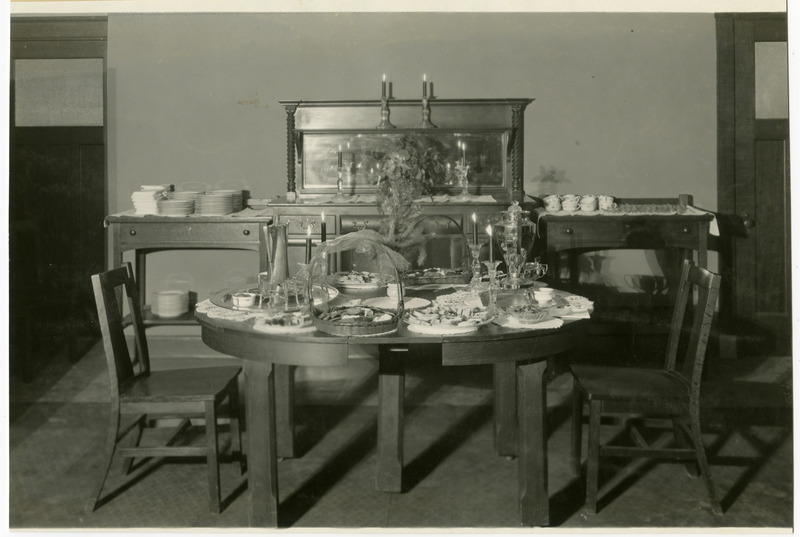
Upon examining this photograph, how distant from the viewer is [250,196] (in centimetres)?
595

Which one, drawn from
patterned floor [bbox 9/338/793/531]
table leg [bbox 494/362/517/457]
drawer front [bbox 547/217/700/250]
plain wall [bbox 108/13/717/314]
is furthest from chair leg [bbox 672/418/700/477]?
plain wall [bbox 108/13/717/314]

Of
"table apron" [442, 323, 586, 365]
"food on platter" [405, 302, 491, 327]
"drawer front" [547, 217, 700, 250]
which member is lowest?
"table apron" [442, 323, 586, 365]

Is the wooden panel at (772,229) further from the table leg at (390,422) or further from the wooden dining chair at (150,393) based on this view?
the wooden dining chair at (150,393)

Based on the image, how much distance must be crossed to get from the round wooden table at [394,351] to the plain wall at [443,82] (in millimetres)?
2956

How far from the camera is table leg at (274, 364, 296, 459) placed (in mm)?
3807

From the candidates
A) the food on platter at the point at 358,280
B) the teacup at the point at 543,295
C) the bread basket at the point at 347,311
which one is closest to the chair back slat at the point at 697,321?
the teacup at the point at 543,295

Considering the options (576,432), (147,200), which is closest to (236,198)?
(147,200)

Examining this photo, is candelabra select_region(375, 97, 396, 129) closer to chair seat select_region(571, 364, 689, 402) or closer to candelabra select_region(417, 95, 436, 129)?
candelabra select_region(417, 95, 436, 129)

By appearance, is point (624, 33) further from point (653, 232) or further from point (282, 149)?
point (282, 149)

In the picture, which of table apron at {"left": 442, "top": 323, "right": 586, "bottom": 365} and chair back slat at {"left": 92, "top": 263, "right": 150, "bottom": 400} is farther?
chair back slat at {"left": 92, "top": 263, "right": 150, "bottom": 400}

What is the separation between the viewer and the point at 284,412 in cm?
386

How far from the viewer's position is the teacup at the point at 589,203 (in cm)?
555

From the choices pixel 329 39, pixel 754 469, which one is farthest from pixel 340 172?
pixel 754 469

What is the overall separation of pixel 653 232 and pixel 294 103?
2718 millimetres
